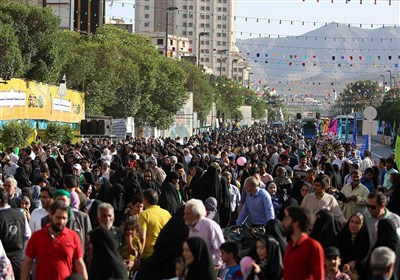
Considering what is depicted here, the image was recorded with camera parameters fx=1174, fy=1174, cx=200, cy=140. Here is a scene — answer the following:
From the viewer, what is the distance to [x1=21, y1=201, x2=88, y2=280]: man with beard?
10.3m

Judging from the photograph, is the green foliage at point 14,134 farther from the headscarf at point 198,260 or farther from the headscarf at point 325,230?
the headscarf at point 198,260

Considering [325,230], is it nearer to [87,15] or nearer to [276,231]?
[276,231]

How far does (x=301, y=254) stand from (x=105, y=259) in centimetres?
177

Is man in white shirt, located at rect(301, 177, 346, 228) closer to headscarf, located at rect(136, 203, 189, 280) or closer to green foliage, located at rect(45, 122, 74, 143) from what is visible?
headscarf, located at rect(136, 203, 189, 280)

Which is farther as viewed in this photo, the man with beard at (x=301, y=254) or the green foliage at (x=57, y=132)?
the green foliage at (x=57, y=132)

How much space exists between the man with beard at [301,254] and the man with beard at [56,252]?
1.86 metres

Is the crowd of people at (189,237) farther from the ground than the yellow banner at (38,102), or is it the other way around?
the yellow banner at (38,102)

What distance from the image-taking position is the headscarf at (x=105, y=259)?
1011 centimetres

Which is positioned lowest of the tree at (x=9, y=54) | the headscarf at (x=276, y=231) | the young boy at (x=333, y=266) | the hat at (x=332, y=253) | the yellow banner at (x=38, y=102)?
the young boy at (x=333, y=266)

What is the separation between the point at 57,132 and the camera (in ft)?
143

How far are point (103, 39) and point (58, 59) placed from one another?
21.0m

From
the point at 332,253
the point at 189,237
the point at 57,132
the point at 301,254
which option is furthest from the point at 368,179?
the point at 57,132

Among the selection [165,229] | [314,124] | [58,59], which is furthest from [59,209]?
[314,124]

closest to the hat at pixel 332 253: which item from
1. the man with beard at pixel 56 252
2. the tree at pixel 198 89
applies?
the man with beard at pixel 56 252
